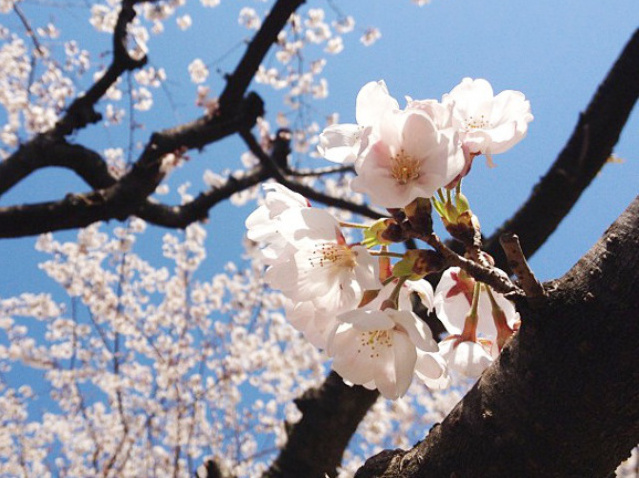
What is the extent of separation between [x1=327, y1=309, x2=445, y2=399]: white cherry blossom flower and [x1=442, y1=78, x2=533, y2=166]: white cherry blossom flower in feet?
1.04

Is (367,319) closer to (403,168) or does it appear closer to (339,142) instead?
(403,168)

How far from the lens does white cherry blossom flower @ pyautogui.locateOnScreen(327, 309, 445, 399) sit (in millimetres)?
778

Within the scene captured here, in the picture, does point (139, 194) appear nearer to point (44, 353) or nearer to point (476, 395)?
point (476, 395)

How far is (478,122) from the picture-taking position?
0.90 m

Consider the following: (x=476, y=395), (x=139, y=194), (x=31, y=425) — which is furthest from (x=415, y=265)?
(x=31, y=425)

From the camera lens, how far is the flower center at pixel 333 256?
0.84 metres

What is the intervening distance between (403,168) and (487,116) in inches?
10.3

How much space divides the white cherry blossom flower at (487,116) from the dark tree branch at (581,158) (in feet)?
6.53

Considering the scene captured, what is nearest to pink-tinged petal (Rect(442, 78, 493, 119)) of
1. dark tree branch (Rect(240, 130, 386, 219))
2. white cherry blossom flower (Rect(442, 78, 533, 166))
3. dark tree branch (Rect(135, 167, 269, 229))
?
white cherry blossom flower (Rect(442, 78, 533, 166))

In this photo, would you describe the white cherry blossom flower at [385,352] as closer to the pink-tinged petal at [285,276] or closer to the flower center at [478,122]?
the pink-tinged petal at [285,276]

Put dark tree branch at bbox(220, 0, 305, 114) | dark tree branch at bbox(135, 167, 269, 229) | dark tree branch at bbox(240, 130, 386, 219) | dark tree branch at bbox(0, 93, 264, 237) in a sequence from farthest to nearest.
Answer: dark tree branch at bbox(240, 130, 386, 219) < dark tree branch at bbox(135, 167, 269, 229) < dark tree branch at bbox(220, 0, 305, 114) < dark tree branch at bbox(0, 93, 264, 237)

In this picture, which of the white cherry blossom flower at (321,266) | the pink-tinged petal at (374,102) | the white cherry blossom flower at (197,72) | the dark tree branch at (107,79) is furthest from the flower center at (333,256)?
the white cherry blossom flower at (197,72)

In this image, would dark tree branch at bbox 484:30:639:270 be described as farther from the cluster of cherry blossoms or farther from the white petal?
the white petal

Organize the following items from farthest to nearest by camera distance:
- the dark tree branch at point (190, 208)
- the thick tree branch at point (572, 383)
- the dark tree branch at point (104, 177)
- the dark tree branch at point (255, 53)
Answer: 1. the dark tree branch at point (190, 208)
2. the dark tree branch at point (255, 53)
3. the dark tree branch at point (104, 177)
4. the thick tree branch at point (572, 383)
